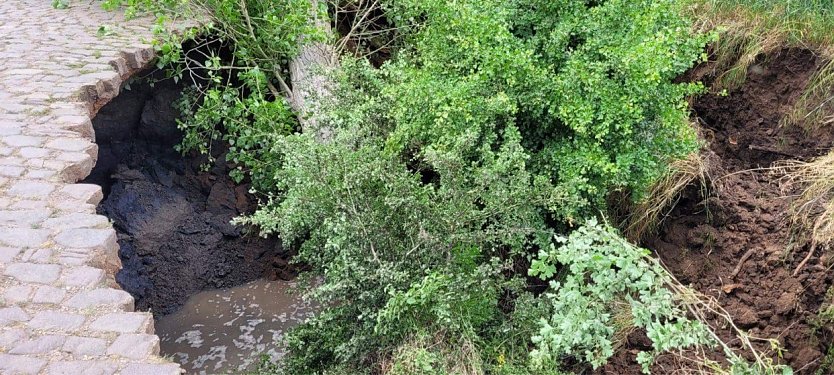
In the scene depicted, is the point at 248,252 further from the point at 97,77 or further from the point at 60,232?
the point at 60,232

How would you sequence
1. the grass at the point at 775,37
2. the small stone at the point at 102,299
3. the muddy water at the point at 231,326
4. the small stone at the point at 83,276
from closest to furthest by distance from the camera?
1. the small stone at the point at 102,299
2. the small stone at the point at 83,276
3. the grass at the point at 775,37
4. the muddy water at the point at 231,326

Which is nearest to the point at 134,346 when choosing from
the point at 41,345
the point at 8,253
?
the point at 41,345

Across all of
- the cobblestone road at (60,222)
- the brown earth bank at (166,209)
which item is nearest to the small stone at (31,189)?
the cobblestone road at (60,222)

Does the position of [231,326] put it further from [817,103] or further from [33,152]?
[817,103]

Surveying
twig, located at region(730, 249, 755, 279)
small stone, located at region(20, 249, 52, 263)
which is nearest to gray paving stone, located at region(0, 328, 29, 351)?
small stone, located at region(20, 249, 52, 263)

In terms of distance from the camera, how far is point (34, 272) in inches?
131

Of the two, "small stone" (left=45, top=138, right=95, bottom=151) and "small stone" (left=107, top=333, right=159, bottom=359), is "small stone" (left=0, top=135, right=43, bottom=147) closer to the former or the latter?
"small stone" (left=45, top=138, right=95, bottom=151)

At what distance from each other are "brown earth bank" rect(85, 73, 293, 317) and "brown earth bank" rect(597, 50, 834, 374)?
3.66m

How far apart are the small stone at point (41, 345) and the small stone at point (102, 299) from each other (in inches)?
8.8

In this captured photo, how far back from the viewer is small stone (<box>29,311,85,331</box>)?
2.98 m

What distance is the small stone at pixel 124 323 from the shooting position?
9.83 feet

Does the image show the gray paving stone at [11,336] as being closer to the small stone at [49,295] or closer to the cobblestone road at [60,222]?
the cobblestone road at [60,222]

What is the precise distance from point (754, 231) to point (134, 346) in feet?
12.4

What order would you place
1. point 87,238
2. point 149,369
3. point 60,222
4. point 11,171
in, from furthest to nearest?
point 11,171, point 60,222, point 87,238, point 149,369
